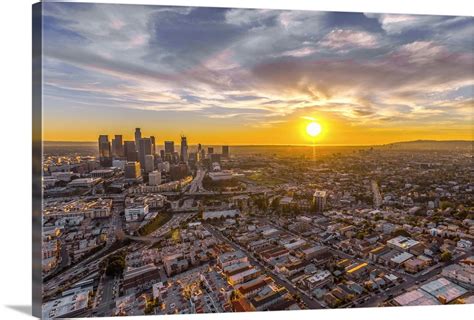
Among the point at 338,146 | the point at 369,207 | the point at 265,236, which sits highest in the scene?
the point at 338,146

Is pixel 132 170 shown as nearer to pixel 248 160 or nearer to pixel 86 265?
pixel 86 265

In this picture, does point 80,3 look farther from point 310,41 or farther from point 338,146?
point 338,146

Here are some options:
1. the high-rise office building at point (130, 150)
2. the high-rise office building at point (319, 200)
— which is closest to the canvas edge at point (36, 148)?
the high-rise office building at point (130, 150)

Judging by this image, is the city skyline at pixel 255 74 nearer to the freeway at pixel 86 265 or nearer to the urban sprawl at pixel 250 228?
the urban sprawl at pixel 250 228

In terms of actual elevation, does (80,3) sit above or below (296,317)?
above

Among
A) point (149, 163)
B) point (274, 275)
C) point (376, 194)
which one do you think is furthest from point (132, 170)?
point (376, 194)

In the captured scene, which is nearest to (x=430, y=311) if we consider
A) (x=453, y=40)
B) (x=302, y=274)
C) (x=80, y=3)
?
(x=302, y=274)
